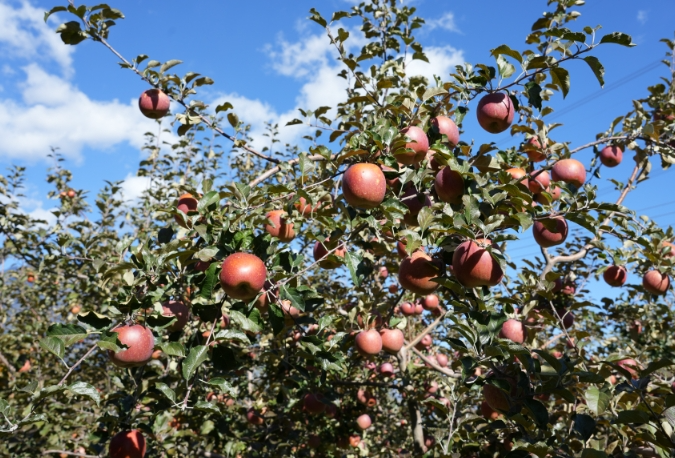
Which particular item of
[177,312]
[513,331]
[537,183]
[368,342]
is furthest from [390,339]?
[177,312]

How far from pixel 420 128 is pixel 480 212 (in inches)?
24.3

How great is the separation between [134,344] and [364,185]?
1312 mm

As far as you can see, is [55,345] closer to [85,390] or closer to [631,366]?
[85,390]

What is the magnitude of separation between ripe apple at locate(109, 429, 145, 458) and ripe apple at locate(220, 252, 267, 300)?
4.55ft

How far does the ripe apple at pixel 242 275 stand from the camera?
83.1 inches

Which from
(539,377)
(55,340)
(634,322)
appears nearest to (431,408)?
(634,322)

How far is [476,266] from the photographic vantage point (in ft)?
6.63

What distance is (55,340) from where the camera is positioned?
188cm

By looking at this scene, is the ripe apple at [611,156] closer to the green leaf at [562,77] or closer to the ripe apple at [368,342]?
the green leaf at [562,77]

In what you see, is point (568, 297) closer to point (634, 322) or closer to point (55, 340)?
point (634, 322)

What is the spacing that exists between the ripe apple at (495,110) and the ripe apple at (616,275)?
245cm

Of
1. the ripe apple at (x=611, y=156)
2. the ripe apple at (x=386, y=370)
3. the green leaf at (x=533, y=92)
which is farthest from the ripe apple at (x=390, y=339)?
the ripe apple at (x=611, y=156)

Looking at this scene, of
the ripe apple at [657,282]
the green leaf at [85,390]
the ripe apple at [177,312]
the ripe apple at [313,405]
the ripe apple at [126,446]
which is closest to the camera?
Answer: the green leaf at [85,390]

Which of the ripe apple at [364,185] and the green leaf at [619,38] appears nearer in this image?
the green leaf at [619,38]
